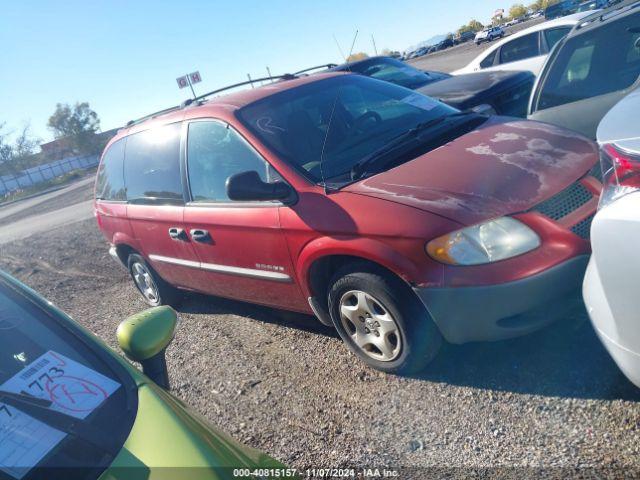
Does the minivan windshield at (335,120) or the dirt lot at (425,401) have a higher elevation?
the minivan windshield at (335,120)

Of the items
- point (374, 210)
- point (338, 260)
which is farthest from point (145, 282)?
point (374, 210)

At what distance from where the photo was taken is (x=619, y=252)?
6.45 ft

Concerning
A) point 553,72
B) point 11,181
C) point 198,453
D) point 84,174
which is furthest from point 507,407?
point 11,181

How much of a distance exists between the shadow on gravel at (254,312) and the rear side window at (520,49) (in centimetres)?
691

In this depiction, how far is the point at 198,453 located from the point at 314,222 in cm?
184

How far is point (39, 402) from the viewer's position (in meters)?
1.65

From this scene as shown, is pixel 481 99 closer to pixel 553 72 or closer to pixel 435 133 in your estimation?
pixel 553 72

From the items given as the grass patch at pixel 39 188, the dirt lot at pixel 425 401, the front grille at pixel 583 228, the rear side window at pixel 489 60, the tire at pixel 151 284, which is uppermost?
the rear side window at pixel 489 60

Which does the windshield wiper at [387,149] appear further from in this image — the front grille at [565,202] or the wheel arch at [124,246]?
the wheel arch at [124,246]

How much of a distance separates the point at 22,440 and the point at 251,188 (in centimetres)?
191

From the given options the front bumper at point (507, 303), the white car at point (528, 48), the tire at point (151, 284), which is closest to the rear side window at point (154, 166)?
the tire at point (151, 284)

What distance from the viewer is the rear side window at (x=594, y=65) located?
4211 millimetres

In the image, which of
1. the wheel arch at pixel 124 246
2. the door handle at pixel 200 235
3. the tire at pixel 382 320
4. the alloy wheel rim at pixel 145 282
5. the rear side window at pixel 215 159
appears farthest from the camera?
the alloy wheel rim at pixel 145 282

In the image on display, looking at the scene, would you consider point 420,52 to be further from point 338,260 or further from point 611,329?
point 611,329
